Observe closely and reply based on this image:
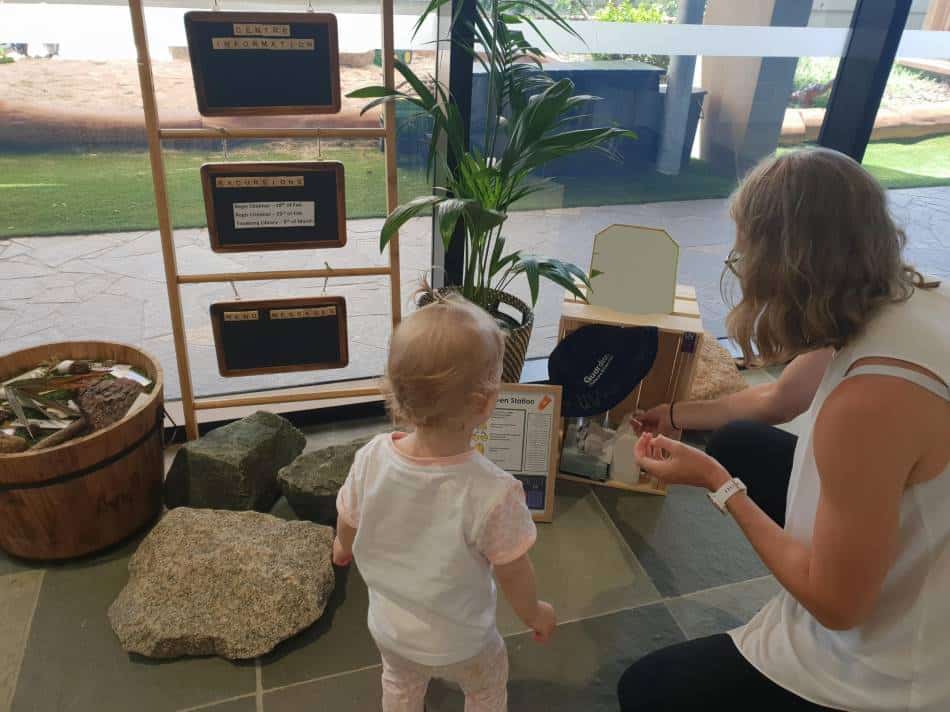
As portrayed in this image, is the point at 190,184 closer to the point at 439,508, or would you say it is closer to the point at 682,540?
the point at 439,508

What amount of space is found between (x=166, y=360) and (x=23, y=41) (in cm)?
117

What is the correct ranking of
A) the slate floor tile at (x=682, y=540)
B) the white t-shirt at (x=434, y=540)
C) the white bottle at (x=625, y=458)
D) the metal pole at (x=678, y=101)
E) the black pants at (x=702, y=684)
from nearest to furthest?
the white t-shirt at (x=434, y=540)
the black pants at (x=702, y=684)
the slate floor tile at (x=682, y=540)
the white bottle at (x=625, y=458)
the metal pole at (x=678, y=101)

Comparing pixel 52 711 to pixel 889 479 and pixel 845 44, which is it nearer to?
pixel 889 479

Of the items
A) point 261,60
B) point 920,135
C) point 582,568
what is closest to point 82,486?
point 261,60

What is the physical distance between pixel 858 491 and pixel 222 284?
264 cm

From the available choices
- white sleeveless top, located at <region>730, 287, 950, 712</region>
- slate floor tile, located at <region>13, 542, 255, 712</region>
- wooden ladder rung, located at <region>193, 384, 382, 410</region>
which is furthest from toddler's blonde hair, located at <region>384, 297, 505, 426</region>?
wooden ladder rung, located at <region>193, 384, 382, 410</region>

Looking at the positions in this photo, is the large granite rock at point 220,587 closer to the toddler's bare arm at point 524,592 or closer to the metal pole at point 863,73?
the toddler's bare arm at point 524,592

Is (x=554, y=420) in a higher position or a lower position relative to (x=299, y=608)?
higher

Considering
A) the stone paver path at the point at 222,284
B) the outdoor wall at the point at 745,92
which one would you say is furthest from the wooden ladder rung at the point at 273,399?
the outdoor wall at the point at 745,92

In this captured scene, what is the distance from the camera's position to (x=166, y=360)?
9.17 ft

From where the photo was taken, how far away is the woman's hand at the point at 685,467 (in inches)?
50.3

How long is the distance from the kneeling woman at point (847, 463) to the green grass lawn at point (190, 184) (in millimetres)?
1483

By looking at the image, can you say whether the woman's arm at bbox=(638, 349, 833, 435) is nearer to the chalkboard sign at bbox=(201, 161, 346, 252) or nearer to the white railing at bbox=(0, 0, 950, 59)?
the chalkboard sign at bbox=(201, 161, 346, 252)

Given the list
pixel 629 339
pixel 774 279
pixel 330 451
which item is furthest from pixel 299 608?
pixel 774 279
